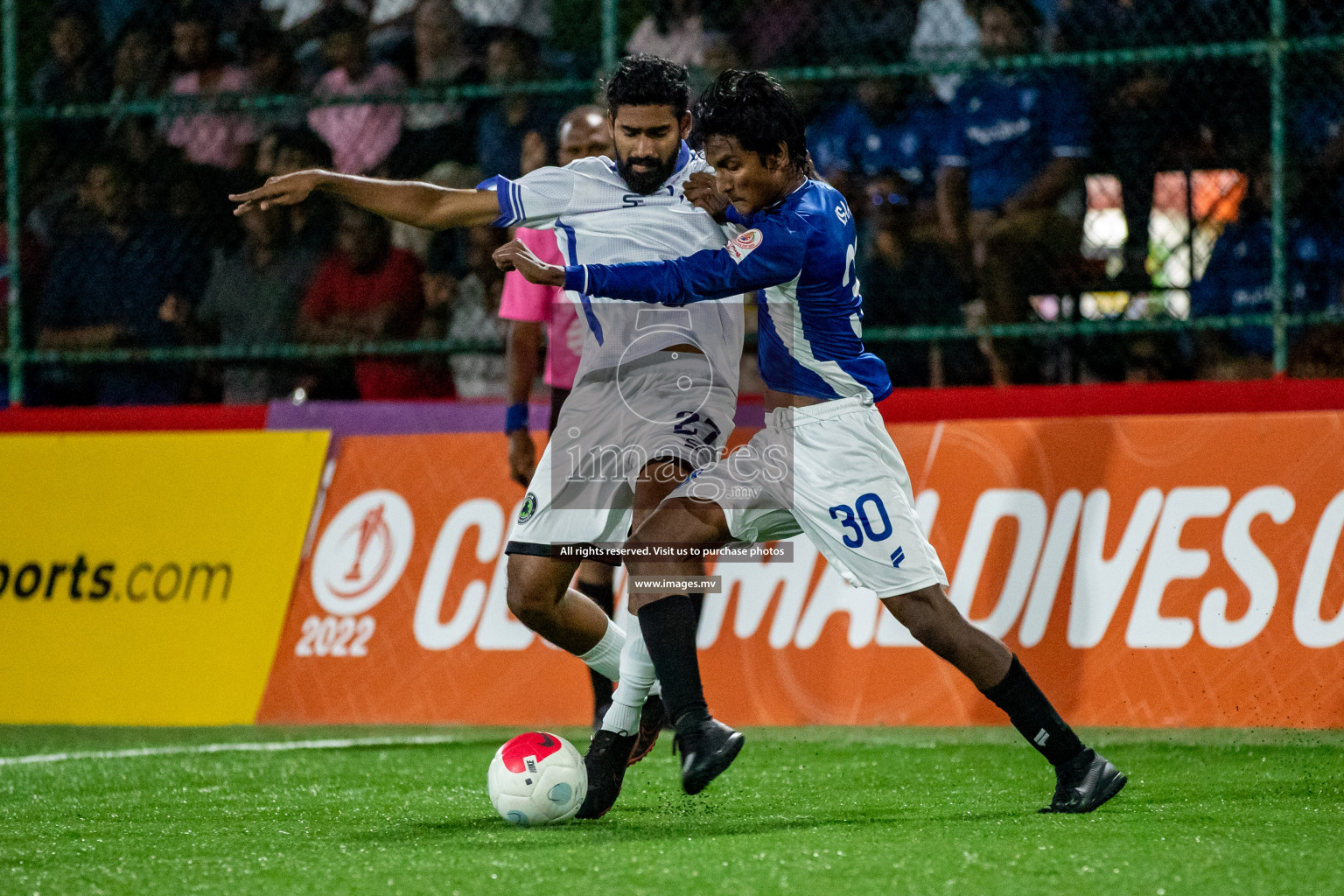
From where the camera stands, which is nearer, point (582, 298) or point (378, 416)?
point (582, 298)

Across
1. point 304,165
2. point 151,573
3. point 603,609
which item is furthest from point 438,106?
point 603,609

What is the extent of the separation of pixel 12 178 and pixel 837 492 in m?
5.62

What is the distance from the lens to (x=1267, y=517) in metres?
6.24

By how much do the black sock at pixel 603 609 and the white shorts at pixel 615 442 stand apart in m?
1.13

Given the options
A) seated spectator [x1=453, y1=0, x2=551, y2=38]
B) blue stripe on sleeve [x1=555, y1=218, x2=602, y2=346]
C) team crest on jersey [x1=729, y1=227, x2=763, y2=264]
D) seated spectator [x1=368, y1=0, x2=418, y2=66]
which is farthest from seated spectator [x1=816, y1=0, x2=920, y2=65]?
team crest on jersey [x1=729, y1=227, x2=763, y2=264]

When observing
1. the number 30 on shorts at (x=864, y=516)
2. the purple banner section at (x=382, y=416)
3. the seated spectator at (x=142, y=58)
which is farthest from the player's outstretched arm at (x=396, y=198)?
the seated spectator at (x=142, y=58)

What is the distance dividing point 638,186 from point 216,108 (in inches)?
153

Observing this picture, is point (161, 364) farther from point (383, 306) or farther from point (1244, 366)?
point (1244, 366)

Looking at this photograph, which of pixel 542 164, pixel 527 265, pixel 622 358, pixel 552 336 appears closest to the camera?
pixel 527 265

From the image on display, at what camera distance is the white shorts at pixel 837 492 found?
436cm

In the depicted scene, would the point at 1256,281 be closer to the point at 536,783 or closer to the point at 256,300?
the point at 536,783

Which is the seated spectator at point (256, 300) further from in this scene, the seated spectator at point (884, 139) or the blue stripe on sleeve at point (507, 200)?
the blue stripe on sleeve at point (507, 200)

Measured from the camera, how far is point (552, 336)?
6.42 m

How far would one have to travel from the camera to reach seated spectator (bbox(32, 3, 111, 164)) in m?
8.71
